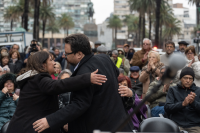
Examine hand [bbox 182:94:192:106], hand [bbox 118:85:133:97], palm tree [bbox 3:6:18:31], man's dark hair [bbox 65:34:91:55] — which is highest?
palm tree [bbox 3:6:18:31]

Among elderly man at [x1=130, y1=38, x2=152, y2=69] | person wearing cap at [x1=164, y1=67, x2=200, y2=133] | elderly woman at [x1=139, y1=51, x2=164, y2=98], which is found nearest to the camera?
person wearing cap at [x1=164, y1=67, x2=200, y2=133]

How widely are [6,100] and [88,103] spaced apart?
10.7 feet

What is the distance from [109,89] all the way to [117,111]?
0.72 ft

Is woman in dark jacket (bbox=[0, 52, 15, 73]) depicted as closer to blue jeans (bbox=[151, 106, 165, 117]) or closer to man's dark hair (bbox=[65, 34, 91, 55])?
blue jeans (bbox=[151, 106, 165, 117])

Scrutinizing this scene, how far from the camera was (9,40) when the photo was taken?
18422 millimetres

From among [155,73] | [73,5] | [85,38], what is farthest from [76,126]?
[73,5]

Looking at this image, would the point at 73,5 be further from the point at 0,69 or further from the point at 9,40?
the point at 0,69

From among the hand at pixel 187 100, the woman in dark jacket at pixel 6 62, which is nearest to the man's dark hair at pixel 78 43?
the hand at pixel 187 100

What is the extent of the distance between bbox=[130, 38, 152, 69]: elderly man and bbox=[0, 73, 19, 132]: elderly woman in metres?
3.68

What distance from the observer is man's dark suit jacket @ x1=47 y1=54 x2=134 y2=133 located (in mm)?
2514

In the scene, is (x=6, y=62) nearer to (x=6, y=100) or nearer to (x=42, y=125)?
(x=6, y=100)

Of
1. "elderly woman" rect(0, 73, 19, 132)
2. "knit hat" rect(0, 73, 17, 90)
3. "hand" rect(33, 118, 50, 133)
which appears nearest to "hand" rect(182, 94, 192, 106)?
"hand" rect(33, 118, 50, 133)

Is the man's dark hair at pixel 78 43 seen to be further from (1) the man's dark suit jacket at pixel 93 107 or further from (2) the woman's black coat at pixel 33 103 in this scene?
(2) the woman's black coat at pixel 33 103

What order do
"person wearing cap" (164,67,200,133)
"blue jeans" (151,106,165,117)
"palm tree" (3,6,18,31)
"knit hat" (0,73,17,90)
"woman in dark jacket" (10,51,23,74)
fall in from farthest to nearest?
"palm tree" (3,6,18,31) → "woman in dark jacket" (10,51,23,74) → "knit hat" (0,73,17,90) → "blue jeans" (151,106,165,117) → "person wearing cap" (164,67,200,133)
